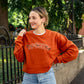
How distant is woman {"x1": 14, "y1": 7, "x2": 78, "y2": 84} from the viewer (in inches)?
107

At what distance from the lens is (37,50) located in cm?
271

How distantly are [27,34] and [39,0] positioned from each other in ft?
26.2

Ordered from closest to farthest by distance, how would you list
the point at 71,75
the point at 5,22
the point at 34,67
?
the point at 34,67 < the point at 71,75 < the point at 5,22

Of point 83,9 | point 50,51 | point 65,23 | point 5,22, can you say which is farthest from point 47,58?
point 83,9

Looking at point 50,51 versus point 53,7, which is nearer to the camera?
point 50,51

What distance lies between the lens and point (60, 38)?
285 centimetres

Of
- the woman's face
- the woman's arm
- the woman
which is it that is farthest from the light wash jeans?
the woman's face

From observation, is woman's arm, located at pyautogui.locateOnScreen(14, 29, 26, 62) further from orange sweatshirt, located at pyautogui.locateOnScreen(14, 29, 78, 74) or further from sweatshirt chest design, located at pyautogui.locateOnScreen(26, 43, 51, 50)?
sweatshirt chest design, located at pyautogui.locateOnScreen(26, 43, 51, 50)

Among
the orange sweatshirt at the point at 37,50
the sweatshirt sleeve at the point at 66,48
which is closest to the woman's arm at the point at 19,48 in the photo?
the orange sweatshirt at the point at 37,50

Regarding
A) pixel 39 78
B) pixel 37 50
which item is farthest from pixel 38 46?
pixel 39 78

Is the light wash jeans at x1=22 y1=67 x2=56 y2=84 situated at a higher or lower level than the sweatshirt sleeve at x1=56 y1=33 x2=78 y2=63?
lower

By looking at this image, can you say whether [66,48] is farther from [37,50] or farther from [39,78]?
[39,78]

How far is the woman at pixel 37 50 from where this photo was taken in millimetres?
2717

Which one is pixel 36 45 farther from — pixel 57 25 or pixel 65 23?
pixel 65 23
